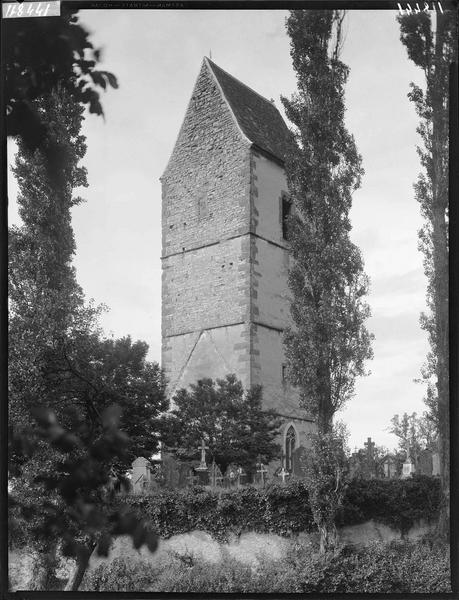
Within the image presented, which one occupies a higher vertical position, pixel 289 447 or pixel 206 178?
pixel 206 178

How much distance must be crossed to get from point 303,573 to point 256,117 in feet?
16.5

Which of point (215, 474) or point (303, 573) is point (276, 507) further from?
point (303, 573)

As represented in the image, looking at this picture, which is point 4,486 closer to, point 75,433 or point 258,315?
point 75,433

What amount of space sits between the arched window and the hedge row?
201mm

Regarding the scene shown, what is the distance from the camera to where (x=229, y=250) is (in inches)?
354

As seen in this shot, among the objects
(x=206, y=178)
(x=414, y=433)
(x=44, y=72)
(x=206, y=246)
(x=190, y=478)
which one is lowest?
(x=190, y=478)

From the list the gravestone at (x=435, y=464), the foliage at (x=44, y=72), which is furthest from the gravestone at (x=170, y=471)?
the foliage at (x=44, y=72)

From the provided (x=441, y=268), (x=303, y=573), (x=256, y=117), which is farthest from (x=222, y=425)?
(x=256, y=117)

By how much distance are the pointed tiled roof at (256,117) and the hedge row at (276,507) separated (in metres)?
3.90

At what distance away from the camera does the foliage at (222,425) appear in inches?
315

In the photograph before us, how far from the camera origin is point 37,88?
337 centimetres

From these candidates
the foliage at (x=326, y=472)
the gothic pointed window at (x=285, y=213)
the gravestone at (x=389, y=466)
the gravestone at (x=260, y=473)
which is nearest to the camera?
the foliage at (x=326, y=472)

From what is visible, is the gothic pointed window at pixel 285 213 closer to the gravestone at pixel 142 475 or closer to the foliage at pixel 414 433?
the foliage at pixel 414 433

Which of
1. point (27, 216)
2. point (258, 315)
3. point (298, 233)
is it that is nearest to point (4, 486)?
point (27, 216)
